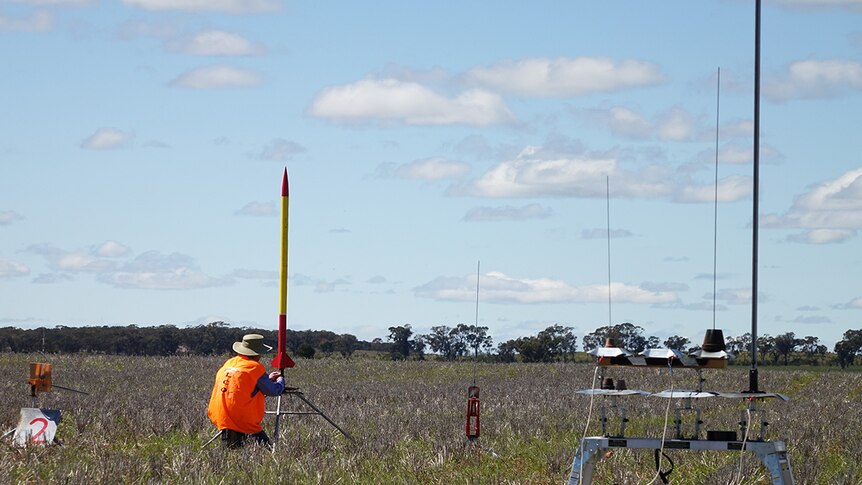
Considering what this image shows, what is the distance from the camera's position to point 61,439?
1619 centimetres

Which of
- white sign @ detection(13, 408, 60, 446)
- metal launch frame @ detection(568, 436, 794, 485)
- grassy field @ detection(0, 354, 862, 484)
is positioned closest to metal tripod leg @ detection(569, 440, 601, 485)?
metal launch frame @ detection(568, 436, 794, 485)

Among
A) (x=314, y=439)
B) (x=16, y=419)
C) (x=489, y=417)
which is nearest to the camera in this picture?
(x=314, y=439)

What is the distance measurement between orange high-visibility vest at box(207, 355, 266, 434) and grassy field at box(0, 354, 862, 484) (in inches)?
15.9

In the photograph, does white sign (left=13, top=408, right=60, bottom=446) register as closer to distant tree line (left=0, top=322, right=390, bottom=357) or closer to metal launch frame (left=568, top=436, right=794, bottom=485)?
metal launch frame (left=568, top=436, right=794, bottom=485)

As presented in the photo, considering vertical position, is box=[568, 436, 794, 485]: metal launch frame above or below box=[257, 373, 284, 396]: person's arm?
below

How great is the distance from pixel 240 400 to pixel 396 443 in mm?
2006

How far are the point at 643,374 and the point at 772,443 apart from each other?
116 feet

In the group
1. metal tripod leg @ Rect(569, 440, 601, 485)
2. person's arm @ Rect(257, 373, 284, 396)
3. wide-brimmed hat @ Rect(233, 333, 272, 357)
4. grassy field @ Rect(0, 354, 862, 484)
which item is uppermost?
wide-brimmed hat @ Rect(233, 333, 272, 357)

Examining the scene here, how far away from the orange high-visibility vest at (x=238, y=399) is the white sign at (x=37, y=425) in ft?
5.91

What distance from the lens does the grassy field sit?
12.6m

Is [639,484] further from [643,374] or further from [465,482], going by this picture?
[643,374]

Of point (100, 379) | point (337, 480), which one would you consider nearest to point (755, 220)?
point (337, 480)

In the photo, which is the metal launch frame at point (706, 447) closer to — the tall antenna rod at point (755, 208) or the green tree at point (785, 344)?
the tall antenna rod at point (755, 208)

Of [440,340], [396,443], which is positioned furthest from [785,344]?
[396,443]
